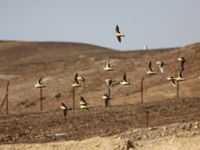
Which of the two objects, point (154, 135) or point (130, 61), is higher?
point (130, 61)

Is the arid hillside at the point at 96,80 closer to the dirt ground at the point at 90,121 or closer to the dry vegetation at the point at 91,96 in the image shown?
the dry vegetation at the point at 91,96

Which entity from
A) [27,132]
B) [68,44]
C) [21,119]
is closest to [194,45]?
[21,119]

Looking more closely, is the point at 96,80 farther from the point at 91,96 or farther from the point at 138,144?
the point at 138,144

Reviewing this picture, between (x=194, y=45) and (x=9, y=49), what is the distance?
51.6 metres

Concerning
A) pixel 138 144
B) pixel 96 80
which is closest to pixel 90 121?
pixel 138 144

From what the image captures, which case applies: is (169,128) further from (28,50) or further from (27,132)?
(28,50)

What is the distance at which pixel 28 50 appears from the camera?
10144cm

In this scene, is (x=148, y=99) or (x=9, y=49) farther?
(x=9, y=49)

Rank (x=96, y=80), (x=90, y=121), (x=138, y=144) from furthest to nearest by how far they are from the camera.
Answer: (x=96, y=80) < (x=90, y=121) < (x=138, y=144)

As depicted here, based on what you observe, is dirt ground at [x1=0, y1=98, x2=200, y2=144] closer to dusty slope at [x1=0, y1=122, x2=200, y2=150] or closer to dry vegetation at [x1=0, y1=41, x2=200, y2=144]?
dry vegetation at [x1=0, y1=41, x2=200, y2=144]

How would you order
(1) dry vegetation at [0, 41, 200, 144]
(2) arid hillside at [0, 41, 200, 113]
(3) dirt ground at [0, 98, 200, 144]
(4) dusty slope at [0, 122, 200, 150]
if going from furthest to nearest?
1. (2) arid hillside at [0, 41, 200, 113]
2. (1) dry vegetation at [0, 41, 200, 144]
3. (3) dirt ground at [0, 98, 200, 144]
4. (4) dusty slope at [0, 122, 200, 150]

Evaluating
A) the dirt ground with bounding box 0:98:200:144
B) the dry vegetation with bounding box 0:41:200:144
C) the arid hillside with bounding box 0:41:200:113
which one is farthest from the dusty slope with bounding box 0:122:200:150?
the arid hillside with bounding box 0:41:200:113

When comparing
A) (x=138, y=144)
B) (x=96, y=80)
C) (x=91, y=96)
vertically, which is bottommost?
(x=138, y=144)

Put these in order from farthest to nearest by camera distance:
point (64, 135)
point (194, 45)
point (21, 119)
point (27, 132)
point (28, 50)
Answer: point (28, 50) < point (194, 45) < point (21, 119) < point (27, 132) < point (64, 135)
